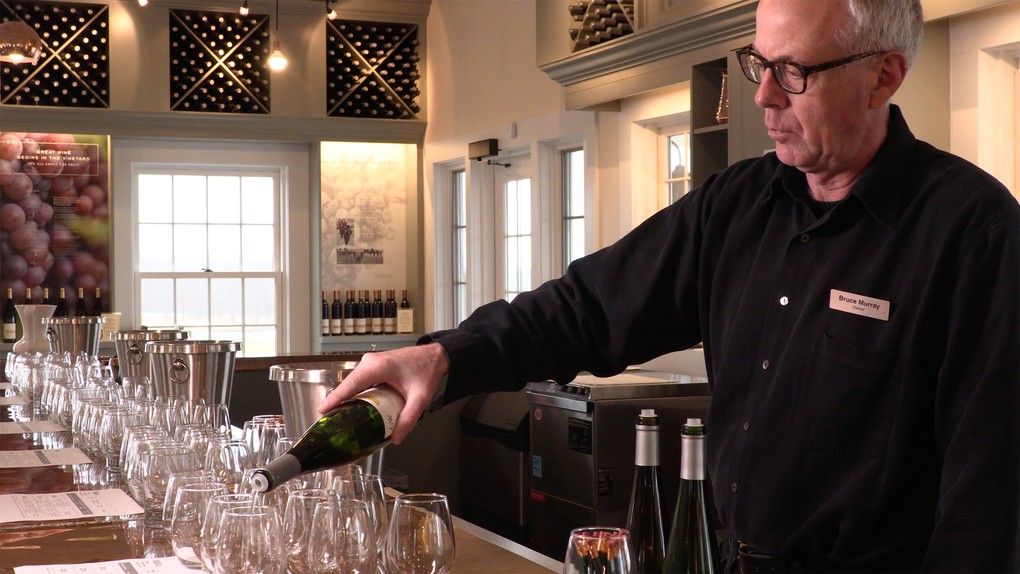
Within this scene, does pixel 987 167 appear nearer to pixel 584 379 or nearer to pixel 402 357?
pixel 584 379

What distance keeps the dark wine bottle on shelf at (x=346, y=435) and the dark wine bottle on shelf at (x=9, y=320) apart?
625cm

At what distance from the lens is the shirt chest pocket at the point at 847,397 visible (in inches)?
55.0

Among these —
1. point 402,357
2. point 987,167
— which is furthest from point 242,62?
point 402,357

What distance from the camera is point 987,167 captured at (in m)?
3.40

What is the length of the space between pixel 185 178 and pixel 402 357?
656 centimetres

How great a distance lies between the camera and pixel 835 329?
1.46m

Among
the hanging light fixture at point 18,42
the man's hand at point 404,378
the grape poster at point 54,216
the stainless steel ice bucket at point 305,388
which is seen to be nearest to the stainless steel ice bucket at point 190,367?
the stainless steel ice bucket at point 305,388

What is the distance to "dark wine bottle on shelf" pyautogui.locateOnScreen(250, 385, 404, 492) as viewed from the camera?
4.08 ft

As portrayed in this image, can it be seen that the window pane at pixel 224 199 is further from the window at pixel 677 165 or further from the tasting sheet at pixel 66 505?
the tasting sheet at pixel 66 505

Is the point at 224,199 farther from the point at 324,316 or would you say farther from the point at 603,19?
the point at 603,19

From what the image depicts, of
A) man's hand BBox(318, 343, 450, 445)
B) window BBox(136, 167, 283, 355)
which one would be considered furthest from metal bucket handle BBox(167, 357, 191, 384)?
window BBox(136, 167, 283, 355)

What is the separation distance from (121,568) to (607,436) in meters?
2.35

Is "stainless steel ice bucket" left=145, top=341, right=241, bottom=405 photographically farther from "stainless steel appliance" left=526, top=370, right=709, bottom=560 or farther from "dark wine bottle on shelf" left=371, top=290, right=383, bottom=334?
"dark wine bottle on shelf" left=371, top=290, right=383, bottom=334

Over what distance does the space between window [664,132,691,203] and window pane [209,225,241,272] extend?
3627 mm
